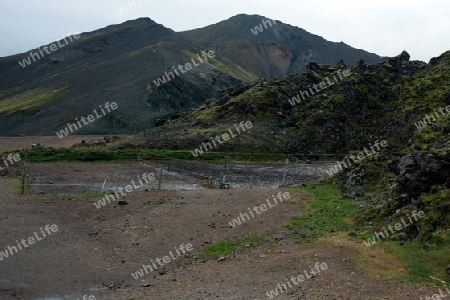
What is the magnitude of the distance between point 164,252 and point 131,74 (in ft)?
291

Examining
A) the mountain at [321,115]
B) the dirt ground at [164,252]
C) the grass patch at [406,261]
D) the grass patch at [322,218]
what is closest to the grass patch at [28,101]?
the mountain at [321,115]

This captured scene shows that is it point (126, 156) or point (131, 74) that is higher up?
point (131, 74)

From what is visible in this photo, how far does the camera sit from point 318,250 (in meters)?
13.2

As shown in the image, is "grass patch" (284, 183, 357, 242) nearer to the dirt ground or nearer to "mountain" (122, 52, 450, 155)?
the dirt ground

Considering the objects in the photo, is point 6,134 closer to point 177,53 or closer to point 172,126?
point 172,126

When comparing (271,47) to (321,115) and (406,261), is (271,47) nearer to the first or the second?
(321,115)

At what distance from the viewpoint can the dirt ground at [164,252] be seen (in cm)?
1078

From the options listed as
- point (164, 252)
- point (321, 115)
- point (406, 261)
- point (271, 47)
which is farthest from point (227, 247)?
point (271, 47)

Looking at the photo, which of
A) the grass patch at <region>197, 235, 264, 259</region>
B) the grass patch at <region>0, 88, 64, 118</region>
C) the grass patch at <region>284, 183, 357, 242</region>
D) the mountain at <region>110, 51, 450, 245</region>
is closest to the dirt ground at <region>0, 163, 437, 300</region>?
the grass patch at <region>197, 235, 264, 259</region>

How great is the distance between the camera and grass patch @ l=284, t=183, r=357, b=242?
603 inches

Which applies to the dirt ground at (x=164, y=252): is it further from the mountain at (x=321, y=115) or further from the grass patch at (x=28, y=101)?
the grass patch at (x=28, y=101)

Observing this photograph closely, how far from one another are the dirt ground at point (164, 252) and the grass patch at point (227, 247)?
0.26 metres

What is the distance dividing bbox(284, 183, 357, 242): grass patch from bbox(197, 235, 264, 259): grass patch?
1625 millimetres

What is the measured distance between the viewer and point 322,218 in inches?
675
